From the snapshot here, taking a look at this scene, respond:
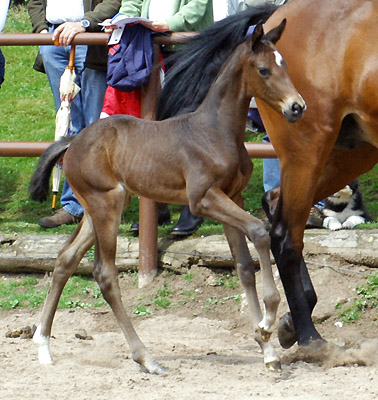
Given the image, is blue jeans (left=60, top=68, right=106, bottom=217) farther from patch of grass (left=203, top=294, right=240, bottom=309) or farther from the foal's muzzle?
the foal's muzzle

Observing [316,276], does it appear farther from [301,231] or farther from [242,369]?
[242,369]

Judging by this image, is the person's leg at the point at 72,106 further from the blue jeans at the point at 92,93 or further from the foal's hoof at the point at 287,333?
the foal's hoof at the point at 287,333

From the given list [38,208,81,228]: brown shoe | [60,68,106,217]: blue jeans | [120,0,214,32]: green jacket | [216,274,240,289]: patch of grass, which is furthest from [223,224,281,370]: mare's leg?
[38,208,81,228]: brown shoe

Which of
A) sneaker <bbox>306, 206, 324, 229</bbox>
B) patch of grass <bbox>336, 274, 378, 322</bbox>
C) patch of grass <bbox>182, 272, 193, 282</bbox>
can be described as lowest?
patch of grass <bbox>182, 272, 193, 282</bbox>

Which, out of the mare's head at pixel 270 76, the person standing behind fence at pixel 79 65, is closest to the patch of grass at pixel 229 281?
the person standing behind fence at pixel 79 65

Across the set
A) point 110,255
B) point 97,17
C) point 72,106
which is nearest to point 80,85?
point 72,106

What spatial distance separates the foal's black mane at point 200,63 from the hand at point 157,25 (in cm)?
100

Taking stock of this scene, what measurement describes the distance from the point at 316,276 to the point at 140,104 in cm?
180

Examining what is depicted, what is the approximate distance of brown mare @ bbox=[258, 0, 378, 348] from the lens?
13.6ft

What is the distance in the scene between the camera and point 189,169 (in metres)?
3.95

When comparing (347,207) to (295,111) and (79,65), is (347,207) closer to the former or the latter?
(79,65)

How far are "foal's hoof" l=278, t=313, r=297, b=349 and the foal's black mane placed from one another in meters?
1.34

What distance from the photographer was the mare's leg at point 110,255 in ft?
13.4

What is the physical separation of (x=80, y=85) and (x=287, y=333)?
2.96 meters
